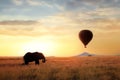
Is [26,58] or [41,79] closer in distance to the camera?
[41,79]

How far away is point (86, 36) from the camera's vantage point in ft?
174

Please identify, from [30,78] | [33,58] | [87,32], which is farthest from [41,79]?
[87,32]

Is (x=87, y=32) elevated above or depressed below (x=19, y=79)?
above

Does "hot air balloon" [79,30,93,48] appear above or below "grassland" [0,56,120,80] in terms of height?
above

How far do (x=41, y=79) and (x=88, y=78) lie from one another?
113 inches

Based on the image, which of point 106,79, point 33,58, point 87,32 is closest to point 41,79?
point 106,79

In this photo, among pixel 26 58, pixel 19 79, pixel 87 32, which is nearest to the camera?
pixel 19 79

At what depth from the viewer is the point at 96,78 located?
18.8 metres

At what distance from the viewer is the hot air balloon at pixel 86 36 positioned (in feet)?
173

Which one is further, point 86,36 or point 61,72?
point 86,36

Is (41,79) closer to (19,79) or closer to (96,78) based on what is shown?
(19,79)

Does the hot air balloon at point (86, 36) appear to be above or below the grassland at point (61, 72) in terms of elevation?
above

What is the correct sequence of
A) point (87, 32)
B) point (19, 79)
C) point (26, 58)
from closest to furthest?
point (19, 79) < point (26, 58) < point (87, 32)

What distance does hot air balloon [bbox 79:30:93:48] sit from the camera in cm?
5284
